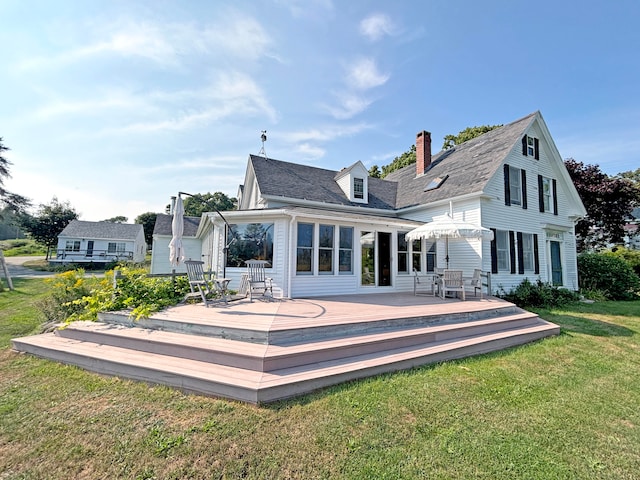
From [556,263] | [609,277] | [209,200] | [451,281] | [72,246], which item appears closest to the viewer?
[451,281]

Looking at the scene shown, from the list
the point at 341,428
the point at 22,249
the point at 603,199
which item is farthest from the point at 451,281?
the point at 22,249

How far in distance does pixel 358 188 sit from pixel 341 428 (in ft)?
39.0

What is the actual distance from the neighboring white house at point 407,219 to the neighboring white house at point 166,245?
10848 millimetres

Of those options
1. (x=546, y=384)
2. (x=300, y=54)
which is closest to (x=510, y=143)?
(x=300, y=54)

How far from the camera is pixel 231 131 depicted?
11078mm

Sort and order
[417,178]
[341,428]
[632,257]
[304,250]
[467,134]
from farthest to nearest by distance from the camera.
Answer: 1. [467,134]
2. [632,257]
3. [417,178]
4. [304,250]
5. [341,428]

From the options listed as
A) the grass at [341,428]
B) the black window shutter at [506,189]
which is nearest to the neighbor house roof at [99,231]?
the grass at [341,428]

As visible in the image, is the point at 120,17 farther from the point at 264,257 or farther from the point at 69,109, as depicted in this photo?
the point at 264,257

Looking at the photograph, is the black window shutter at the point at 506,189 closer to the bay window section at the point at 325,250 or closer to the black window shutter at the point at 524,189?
the black window shutter at the point at 524,189

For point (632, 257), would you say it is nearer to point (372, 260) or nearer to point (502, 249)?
point (502, 249)

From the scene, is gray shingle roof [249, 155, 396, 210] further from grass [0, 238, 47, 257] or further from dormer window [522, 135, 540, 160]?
grass [0, 238, 47, 257]

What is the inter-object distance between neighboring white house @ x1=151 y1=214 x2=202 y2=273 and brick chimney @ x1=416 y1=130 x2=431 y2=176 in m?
18.4

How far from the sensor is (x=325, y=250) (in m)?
9.15

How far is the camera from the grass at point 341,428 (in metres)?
2.40
